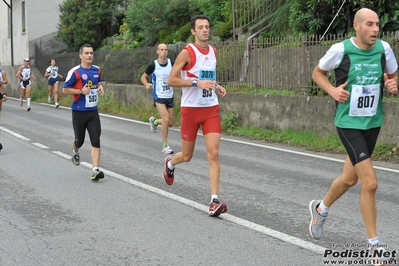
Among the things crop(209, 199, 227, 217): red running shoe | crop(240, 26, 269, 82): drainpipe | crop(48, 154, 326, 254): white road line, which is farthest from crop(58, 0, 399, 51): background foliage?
crop(209, 199, 227, 217): red running shoe

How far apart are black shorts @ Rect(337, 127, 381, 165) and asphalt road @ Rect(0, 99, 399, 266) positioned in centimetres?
86

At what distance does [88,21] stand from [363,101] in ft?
103

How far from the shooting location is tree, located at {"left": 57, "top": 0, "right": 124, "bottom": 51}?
118ft

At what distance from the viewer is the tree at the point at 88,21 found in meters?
35.9

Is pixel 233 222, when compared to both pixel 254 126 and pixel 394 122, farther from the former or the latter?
pixel 254 126

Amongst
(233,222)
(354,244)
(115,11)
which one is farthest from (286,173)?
(115,11)

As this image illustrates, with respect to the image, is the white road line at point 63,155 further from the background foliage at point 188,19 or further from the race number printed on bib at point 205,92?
the background foliage at point 188,19

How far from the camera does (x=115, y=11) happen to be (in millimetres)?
36750

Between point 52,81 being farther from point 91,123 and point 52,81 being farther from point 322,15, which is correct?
point 91,123

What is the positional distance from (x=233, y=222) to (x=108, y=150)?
660 cm

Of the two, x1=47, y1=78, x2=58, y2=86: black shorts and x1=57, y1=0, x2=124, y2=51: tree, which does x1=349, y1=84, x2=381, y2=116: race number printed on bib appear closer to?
x1=47, y1=78, x2=58, y2=86: black shorts

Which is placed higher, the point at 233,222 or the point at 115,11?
the point at 115,11

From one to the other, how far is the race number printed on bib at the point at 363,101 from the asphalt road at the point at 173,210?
3.87 feet

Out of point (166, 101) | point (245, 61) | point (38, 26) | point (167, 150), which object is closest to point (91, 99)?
point (167, 150)
